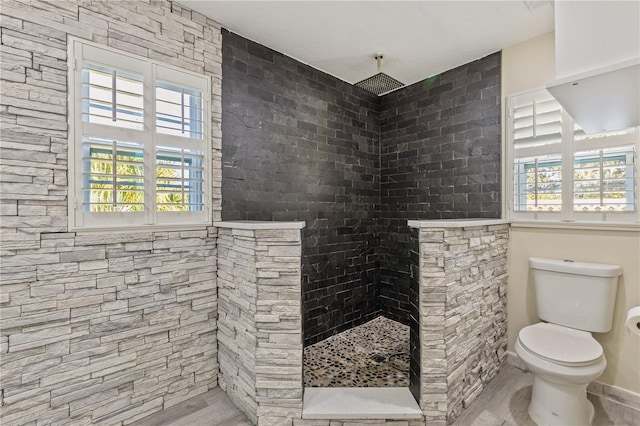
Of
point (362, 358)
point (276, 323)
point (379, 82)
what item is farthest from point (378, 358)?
point (379, 82)

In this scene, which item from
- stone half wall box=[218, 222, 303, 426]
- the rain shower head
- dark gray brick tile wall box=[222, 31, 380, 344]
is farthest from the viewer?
the rain shower head

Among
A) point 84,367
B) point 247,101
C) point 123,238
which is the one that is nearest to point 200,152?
point 247,101

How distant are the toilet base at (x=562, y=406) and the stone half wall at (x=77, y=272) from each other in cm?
Result: 219

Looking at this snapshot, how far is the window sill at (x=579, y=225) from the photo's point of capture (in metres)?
1.95

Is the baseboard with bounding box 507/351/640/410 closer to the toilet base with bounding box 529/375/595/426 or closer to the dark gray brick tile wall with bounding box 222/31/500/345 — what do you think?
the toilet base with bounding box 529/375/595/426

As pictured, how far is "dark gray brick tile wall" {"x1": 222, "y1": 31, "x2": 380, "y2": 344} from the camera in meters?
2.38

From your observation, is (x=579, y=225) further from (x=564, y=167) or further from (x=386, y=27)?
(x=386, y=27)

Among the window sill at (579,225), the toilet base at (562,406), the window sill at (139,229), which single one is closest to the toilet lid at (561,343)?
the toilet base at (562,406)

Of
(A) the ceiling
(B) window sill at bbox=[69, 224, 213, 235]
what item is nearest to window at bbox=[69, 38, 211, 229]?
(B) window sill at bbox=[69, 224, 213, 235]

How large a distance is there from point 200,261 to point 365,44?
216 cm

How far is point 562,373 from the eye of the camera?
164cm

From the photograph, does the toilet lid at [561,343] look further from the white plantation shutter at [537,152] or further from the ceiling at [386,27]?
the ceiling at [386,27]

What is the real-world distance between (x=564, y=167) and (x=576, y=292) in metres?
0.90

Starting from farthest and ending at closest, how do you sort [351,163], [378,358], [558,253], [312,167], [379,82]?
1. [351,163]
2. [312,167]
3. [379,82]
4. [378,358]
5. [558,253]
